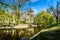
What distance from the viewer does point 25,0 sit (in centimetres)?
1819

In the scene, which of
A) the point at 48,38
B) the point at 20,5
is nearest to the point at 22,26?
the point at 20,5

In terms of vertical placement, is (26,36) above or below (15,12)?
below

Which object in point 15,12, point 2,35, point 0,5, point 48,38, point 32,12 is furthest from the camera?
point 32,12

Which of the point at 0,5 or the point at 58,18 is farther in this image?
the point at 58,18

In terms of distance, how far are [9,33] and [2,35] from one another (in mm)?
647

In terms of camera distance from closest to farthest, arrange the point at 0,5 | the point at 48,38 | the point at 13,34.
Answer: the point at 48,38 < the point at 13,34 < the point at 0,5

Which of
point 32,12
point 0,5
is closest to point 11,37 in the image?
point 0,5

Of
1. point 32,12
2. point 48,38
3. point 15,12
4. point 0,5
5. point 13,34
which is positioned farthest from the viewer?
point 32,12

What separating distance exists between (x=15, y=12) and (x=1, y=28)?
645cm

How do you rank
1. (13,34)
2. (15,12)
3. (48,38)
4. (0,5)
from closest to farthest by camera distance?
(48,38)
(13,34)
(0,5)
(15,12)

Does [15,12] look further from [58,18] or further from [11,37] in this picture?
[11,37]

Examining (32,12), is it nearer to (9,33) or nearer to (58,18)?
(58,18)

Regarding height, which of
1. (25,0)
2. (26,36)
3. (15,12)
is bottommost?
(26,36)

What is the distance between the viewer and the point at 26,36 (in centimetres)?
1212
